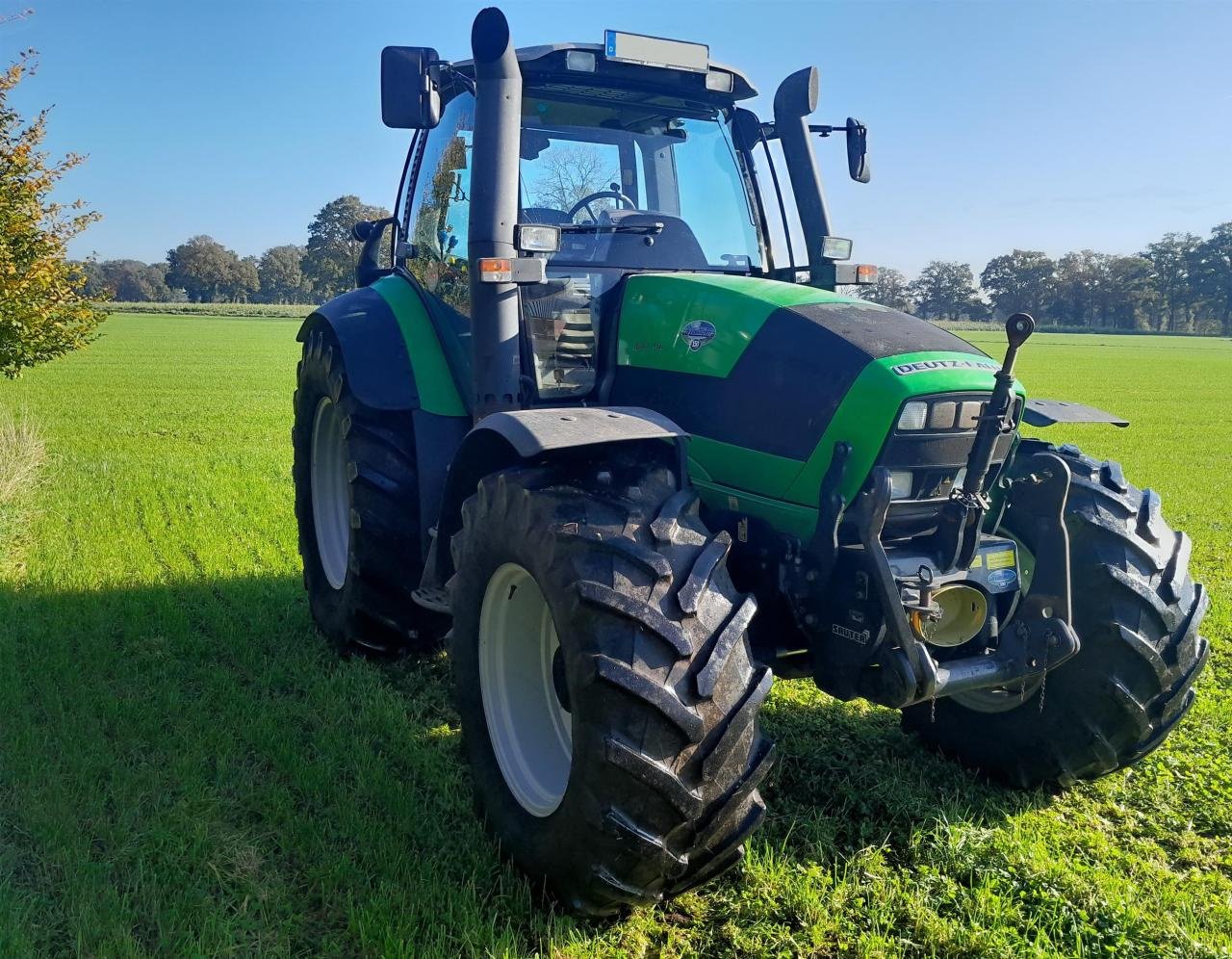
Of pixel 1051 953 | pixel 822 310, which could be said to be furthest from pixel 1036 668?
pixel 822 310

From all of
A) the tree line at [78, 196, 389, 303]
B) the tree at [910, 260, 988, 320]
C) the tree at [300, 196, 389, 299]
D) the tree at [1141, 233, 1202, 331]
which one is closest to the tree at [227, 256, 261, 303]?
the tree line at [78, 196, 389, 303]

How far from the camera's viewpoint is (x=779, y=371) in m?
3.16

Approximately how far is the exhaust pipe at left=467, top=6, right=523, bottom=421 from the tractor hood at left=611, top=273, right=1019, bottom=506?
483 millimetres

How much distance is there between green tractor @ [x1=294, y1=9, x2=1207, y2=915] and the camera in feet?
8.44

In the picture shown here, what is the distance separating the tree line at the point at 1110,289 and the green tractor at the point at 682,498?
200 feet

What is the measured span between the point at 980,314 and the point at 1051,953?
7520cm

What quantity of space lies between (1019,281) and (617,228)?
76.4 metres

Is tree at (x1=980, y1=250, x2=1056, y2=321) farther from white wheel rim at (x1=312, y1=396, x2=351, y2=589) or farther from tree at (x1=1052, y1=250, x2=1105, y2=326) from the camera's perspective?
white wheel rim at (x1=312, y1=396, x2=351, y2=589)

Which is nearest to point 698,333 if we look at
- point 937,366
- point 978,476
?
point 937,366

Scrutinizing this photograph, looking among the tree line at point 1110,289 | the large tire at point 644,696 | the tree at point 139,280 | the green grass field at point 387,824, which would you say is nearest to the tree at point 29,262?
the green grass field at point 387,824

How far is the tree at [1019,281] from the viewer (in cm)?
6703

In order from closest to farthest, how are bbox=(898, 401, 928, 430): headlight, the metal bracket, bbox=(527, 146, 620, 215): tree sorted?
bbox=(898, 401, 928, 430): headlight, the metal bracket, bbox=(527, 146, 620, 215): tree

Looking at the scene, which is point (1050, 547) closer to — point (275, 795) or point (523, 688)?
point (523, 688)

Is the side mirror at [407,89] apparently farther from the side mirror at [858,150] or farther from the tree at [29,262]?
the tree at [29,262]
